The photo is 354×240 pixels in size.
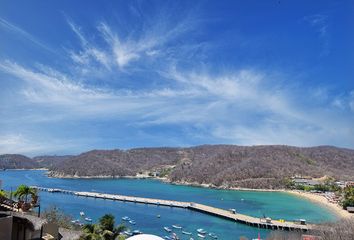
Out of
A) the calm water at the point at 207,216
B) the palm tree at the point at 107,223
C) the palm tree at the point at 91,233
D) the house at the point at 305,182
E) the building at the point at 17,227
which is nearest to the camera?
the building at the point at 17,227

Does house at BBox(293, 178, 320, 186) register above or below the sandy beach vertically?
above

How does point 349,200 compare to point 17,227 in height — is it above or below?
below

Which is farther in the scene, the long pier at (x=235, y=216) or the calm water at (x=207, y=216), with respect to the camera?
the calm water at (x=207, y=216)

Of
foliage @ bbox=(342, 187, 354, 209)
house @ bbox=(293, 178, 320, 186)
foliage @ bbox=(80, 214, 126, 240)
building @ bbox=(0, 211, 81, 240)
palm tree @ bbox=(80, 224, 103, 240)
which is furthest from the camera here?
house @ bbox=(293, 178, 320, 186)

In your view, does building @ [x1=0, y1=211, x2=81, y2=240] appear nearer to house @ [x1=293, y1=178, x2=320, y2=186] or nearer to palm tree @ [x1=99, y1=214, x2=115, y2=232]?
palm tree @ [x1=99, y1=214, x2=115, y2=232]

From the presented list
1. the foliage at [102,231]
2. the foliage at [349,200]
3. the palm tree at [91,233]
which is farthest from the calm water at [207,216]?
the palm tree at [91,233]

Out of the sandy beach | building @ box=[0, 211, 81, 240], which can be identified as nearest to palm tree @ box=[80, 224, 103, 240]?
building @ box=[0, 211, 81, 240]

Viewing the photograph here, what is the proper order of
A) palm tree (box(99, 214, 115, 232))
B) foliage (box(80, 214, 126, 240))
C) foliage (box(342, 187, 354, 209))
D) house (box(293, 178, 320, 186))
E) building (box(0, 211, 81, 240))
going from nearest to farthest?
building (box(0, 211, 81, 240)), foliage (box(80, 214, 126, 240)), palm tree (box(99, 214, 115, 232)), foliage (box(342, 187, 354, 209)), house (box(293, 178, 320, 186))

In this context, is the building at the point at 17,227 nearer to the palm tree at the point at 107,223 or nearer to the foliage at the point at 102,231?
the foliage at the point at 102,231

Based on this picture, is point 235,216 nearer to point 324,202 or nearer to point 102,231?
point 324,202

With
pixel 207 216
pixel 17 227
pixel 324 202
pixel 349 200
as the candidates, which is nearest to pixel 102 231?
pixel 17 227

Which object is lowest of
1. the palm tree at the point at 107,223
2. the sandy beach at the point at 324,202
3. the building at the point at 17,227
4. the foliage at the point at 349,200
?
the sandy beach at the point at 324,202

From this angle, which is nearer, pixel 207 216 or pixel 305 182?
pixel 207 216

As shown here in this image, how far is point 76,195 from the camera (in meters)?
121
